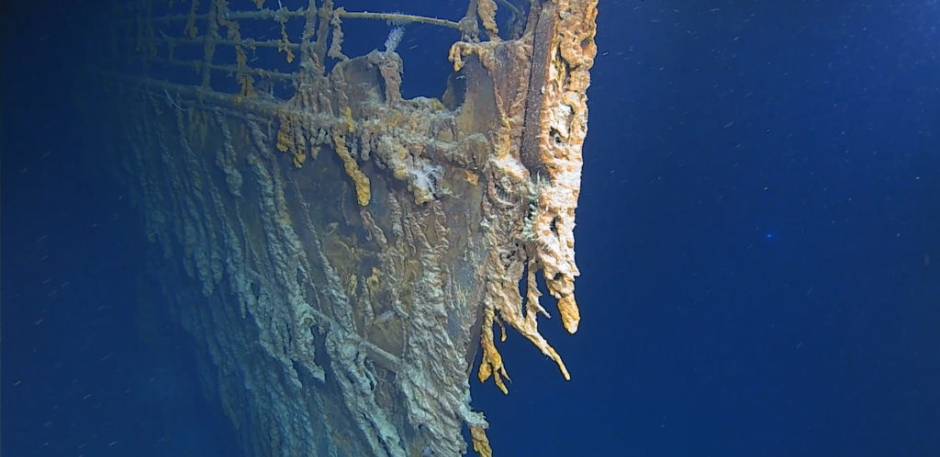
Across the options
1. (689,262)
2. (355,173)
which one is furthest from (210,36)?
(689,262)

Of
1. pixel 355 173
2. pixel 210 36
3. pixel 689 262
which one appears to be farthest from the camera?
pixel 689 262

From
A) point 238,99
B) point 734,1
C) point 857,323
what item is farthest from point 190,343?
point 857,323

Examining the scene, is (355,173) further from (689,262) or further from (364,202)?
(689,262)

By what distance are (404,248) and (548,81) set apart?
1.05 meters

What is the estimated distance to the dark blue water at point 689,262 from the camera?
662 cm

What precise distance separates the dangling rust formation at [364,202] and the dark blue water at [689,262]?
2.26 m

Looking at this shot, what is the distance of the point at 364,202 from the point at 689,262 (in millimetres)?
7627

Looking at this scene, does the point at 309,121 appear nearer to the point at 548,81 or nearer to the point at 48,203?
the point at 548,81

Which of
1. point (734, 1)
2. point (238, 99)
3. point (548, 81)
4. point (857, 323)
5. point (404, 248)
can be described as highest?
point (734, 1)

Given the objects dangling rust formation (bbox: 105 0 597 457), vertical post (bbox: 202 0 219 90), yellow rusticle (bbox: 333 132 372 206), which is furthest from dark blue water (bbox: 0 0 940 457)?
yellow rusticle (bbox: 333 132 372 206)

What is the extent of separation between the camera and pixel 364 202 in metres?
2.69

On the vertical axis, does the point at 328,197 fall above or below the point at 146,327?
above

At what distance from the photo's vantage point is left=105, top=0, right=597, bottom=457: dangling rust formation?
1.96 m

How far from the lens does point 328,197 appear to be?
2.99 meters
